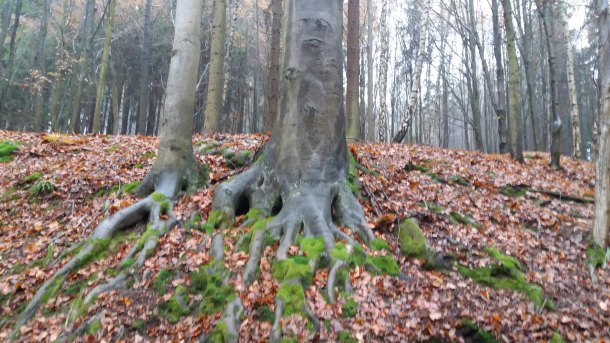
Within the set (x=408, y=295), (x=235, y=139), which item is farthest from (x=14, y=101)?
(x=408, y=295)

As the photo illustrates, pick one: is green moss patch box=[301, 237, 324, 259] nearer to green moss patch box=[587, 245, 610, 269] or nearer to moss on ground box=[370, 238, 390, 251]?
moss on ground box=[370, 238, 390, 251]

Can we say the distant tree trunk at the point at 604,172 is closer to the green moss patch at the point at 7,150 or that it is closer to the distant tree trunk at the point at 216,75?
the distant tree trunk at the point at 216,75

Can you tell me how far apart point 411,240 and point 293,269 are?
1682 mm

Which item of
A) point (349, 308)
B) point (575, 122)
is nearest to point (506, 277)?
point (349, 308)

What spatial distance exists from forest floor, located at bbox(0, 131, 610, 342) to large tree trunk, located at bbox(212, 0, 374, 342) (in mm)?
486

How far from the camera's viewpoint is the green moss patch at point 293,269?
397cm

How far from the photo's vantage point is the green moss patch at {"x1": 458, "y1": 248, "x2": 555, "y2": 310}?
13.4ft

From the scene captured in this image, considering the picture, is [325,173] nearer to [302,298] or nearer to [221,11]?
[302,298]

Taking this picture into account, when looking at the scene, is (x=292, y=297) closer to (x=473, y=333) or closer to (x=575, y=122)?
(x=473, y=333)

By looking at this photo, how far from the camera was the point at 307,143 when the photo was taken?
5.29 meters

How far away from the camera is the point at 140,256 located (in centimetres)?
448

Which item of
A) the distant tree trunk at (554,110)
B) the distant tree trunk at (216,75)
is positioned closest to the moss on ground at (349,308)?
the distant tree trunk at (216,75)

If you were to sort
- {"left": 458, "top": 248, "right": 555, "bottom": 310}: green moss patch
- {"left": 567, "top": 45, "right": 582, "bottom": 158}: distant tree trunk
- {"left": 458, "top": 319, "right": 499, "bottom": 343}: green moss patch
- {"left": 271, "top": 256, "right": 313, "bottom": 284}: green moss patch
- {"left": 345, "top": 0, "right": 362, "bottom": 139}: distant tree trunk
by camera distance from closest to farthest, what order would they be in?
{"left": 458, "top": 319, "right": 499, "bottom": 343}: green moss patch, {"left": 271, "top": 256, "right": 313, "bottom": 284}: green moss patch, {"left": 458, "top": 248, "right": 555, "bottom": 310}: green moss patch, {"left": 345, "top": 0, "right": 362, "bottom": 139}: distant tree trunk, {"left": 567, "top": 45, "right": 582, "bottom": 158}: distant tree trunk

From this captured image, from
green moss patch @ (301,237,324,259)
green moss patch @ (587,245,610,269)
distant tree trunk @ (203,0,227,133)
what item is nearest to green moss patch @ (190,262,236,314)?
green moss patch @ (301,237,324,259)
